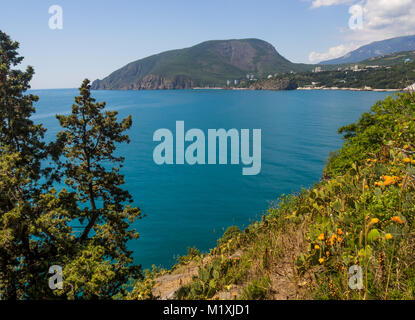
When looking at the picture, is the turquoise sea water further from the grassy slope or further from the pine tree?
the grassy slope

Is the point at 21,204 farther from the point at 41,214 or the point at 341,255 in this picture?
the point at 341,255

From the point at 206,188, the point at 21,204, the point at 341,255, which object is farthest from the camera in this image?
the point at 206,188

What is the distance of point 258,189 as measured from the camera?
47594 millimetres

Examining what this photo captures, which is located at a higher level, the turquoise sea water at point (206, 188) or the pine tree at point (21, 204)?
Answer: the pine tree at point (21, 204)

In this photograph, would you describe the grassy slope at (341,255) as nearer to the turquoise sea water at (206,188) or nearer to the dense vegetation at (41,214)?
the dense vegetation at (41,214)

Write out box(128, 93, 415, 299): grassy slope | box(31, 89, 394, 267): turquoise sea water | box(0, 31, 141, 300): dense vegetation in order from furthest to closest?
box(31, 89, 394, 267): turquoise sea water → box(0, 31, 141, 300): dense vegetation → box(128, 93, 415, 299): grassy slope

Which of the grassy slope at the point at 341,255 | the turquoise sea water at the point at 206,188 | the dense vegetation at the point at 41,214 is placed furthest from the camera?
the turquoise sea water at the point at 206,188

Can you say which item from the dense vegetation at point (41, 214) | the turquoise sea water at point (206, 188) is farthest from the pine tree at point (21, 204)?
the turquoise sea water at point (206, 188)

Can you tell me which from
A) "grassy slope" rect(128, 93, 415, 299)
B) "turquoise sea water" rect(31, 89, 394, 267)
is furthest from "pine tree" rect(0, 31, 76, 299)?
"turquoise sea water" rect(31, 89, 394, 267)

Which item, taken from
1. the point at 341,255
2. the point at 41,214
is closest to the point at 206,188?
the point at 41,214

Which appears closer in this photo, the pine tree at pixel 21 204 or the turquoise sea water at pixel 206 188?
the pine tree at pixel 21 204

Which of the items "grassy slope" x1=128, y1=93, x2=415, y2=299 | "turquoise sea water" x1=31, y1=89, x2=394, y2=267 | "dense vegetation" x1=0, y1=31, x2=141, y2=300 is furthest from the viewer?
"turquoise sea water" x1=31, y1=89, x2=394, y2=267
